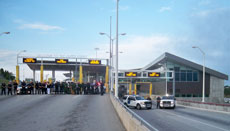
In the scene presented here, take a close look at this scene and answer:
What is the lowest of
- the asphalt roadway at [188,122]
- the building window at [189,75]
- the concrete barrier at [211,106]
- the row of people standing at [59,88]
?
the concrete barrier at [211,106]

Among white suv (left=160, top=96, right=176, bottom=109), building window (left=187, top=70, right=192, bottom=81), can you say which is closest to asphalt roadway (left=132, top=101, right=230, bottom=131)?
white suv (left=160, top=96, right=176, bottom=109)

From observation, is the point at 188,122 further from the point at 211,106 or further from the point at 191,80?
the point at 191,80

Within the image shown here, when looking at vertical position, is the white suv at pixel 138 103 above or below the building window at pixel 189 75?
below

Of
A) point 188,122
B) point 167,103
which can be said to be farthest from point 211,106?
point 188,122

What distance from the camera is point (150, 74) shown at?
162 ft

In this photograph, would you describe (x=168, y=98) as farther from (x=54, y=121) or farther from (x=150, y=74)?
(x=54, y=121)

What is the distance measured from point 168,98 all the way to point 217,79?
32671mm

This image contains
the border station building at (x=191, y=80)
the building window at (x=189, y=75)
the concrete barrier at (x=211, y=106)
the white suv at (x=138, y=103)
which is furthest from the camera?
the building window at (x=189, y=75)

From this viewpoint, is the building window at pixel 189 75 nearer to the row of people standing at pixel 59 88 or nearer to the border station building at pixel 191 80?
the border station building at pixel 191 80

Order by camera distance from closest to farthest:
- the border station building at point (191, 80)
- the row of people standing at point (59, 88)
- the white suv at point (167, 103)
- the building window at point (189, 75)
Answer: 1. the white suv at point (167, 103)
2. the row of people standing at point (59, 88)
3. the border station building at point (191, 80)
4. the building window at point (189, 75)

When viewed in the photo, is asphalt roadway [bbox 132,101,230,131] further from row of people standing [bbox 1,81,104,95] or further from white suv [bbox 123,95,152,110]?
row of people standing [bbox 1,81,104,95]

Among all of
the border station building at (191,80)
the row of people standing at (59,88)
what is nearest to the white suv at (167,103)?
the row of people standing at (59,88)

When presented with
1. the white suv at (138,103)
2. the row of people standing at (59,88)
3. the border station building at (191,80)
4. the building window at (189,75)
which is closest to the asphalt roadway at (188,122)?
the white suv at (138,103)

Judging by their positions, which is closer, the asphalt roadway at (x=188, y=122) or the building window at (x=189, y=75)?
the asphalt roadway at (x=188, y=122)
